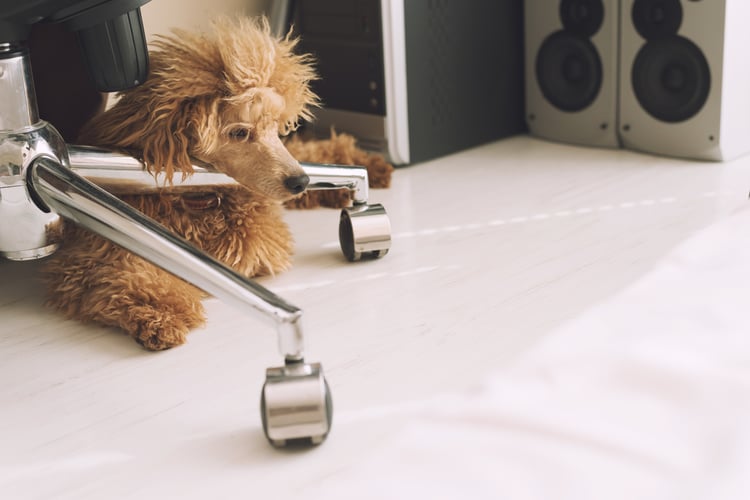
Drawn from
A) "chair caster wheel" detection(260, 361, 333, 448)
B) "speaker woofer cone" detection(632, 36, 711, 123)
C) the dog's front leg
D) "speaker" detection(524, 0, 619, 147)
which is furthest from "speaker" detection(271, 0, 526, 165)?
"chair caster wheel" detection(260, 361, 333, 448)

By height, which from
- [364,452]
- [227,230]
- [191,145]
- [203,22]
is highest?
[203,22]

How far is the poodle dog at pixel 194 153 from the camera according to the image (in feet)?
3.17

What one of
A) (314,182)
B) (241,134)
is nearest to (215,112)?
(241,134)

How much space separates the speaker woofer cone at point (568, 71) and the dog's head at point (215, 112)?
788 mm

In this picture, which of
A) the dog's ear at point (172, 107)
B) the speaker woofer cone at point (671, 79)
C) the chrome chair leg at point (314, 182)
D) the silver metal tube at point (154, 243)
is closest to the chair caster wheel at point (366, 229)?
the chrome chair leg at point (314, 182)

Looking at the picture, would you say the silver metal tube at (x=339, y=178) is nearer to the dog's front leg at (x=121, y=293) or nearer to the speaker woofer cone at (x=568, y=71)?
the dog's front leg at (x=121, y=293)

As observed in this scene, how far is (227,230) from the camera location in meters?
1.05

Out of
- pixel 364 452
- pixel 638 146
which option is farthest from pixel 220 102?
pixel 638 146

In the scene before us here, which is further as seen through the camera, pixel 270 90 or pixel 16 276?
pixel 16 276

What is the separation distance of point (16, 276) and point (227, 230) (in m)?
0.33

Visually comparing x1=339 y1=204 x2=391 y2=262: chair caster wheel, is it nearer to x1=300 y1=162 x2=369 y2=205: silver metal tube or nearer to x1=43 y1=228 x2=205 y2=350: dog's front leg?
x1=300 y1=162 x2=369 y2=205: silver metal tube

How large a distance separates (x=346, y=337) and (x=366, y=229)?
0.73ft

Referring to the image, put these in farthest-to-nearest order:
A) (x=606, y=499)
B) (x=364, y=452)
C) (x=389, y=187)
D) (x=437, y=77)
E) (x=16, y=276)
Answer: (x=437, y=77) → (x=389, y=187) → (x=16, y=276) → (x=364, y=452) → (x=606, y=499)

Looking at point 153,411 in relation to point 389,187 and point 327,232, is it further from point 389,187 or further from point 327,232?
point 389,187
